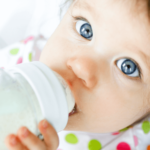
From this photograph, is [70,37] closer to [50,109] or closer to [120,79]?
[120,79]

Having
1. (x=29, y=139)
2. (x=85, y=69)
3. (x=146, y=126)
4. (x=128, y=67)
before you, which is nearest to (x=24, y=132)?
(x=29, y=139)

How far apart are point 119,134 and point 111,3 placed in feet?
1.87

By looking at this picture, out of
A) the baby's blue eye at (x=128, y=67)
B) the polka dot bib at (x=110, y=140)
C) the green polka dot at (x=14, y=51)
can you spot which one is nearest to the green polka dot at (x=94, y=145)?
the polka dot bib at (x=110, y=140)

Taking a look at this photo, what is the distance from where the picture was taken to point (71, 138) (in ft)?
2.97

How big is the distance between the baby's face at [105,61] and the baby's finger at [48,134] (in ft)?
0.50

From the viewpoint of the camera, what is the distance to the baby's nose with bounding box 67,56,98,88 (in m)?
0.61

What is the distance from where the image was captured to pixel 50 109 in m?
0.48

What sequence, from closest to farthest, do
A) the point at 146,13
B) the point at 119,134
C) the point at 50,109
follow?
the point at 50,109 < the point at 146,13 < the point at 119,134

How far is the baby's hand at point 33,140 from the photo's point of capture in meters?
0.46

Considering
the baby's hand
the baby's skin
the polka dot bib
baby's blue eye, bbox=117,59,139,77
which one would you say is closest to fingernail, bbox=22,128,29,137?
the baby's hand

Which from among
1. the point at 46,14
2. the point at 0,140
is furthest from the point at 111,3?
the point at 46,14

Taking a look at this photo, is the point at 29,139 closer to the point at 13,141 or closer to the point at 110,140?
the point at 13,141

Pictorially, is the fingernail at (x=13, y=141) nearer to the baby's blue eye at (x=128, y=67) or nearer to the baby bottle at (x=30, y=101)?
the baby bottle at (x=30, y=101)

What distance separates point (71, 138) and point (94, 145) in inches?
3.9
